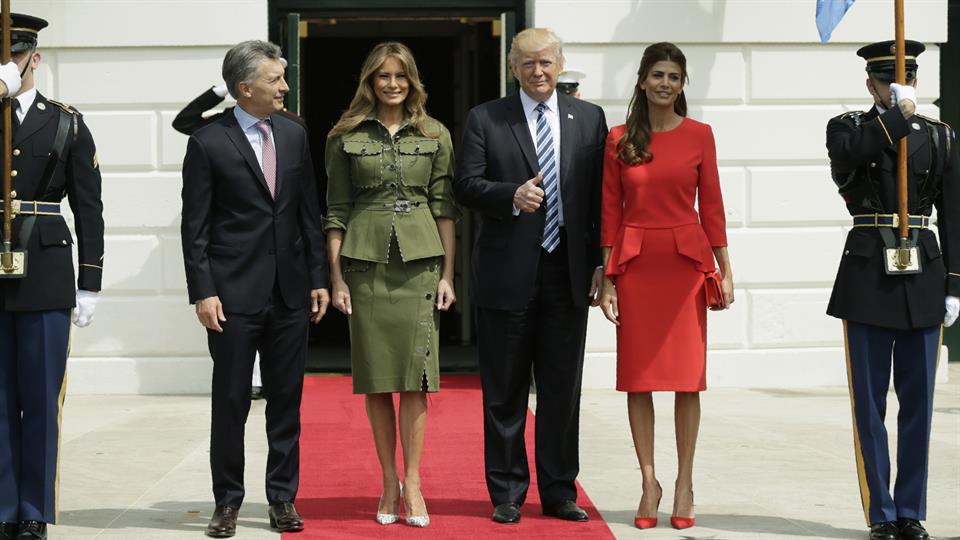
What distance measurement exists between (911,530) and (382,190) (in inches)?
94.6

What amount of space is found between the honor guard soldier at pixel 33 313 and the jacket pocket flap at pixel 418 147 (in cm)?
126

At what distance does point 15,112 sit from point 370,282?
58.7 inches

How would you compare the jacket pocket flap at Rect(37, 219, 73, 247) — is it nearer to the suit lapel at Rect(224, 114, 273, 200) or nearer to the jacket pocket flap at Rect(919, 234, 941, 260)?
the suit lapel at Rect(224, 114, 273, 200)

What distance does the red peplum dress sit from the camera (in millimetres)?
5992

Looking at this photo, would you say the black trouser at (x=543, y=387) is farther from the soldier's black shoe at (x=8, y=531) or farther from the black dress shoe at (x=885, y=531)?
the soldier's black shoe at (x=8, y=531)

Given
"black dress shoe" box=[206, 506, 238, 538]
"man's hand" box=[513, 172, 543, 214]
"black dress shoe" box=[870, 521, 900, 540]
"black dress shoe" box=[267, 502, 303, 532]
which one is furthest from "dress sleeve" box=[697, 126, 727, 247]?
"black dress shoe" box=[206, 506, 238, 538]

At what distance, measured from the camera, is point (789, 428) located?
8812 millimetres

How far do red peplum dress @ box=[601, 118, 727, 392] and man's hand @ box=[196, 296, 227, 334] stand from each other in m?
1.51

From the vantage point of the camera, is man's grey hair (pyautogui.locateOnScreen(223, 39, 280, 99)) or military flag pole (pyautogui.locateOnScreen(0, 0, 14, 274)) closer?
military flag pole (pyautogui.locateOnScreen(0, 0, 14, 274))

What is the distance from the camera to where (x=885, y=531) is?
5.72 meters

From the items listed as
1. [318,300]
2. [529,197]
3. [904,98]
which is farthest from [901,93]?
[318,300]

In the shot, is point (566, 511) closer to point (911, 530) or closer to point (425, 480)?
point (425, 480)

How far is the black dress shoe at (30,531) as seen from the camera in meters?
5.58

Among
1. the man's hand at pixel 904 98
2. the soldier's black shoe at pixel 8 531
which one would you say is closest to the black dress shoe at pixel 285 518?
the soldier's black shoe at pixel 8 531
